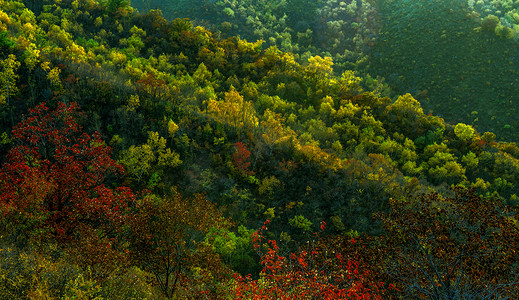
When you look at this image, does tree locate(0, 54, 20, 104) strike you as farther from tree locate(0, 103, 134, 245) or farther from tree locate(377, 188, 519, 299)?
tree locate(377, 188, 519, 299)

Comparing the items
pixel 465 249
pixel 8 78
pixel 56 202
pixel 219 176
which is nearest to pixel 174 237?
pixel 56 202

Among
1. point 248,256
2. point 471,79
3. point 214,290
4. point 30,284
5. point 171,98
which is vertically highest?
point 471,79

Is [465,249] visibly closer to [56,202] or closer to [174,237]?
[174,237]

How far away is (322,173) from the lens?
149ft

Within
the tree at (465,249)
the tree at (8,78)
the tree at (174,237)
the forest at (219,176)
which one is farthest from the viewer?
the tree at (8,78)

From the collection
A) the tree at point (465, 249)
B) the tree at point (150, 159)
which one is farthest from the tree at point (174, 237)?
the tree at point (150, 159)

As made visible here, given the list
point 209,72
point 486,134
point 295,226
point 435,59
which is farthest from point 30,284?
point 435,59

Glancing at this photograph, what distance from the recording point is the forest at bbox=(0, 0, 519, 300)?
14.7 metres

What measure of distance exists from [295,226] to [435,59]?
8301 centimetres

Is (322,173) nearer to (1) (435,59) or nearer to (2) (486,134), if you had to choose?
(2) (486,134)

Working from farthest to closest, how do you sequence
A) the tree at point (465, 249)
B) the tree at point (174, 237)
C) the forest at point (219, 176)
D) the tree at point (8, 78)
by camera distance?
the tree at point (8, 78) → the tree at point (174, 237) → the forest at point (219, 176) → the tree at point (465, 249)

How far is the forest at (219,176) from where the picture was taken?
1474 centimetres

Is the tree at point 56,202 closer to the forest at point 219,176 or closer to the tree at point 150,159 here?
the forest at point 219,176

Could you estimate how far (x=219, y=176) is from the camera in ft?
142
